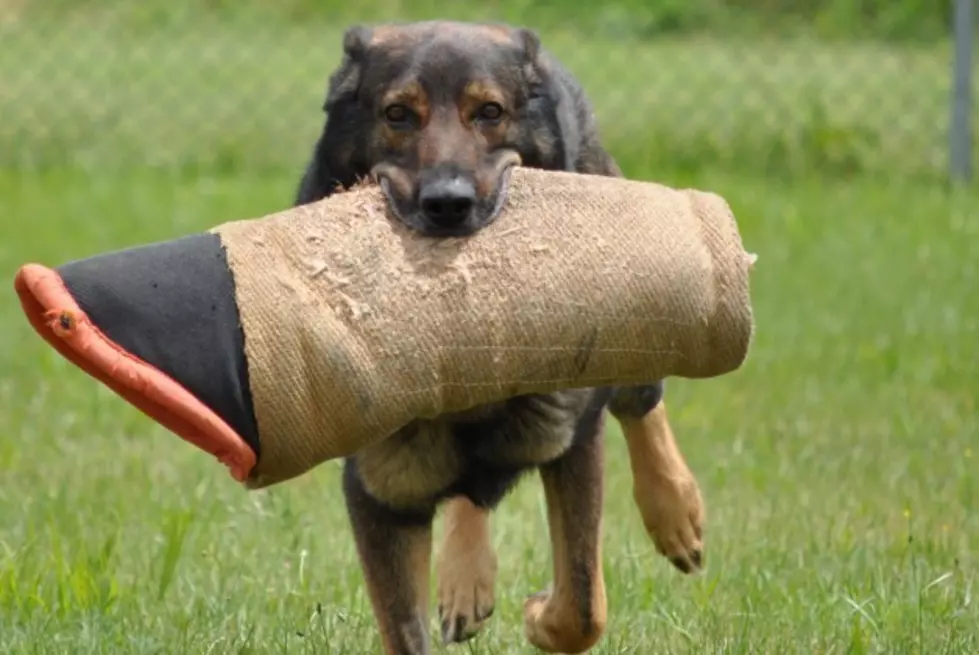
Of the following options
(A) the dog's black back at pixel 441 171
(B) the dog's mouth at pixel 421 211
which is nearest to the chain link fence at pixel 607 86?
(A) the dog's black back at pixel 441 171

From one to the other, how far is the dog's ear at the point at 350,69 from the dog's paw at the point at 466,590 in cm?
118

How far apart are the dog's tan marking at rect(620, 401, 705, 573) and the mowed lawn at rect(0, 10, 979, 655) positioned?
0.37 ft

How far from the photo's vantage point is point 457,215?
320 cm

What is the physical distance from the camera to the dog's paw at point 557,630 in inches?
152

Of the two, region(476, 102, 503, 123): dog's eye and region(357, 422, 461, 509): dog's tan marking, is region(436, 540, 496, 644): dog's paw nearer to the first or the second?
region(357, 422, 461, 509): dog's tan marking

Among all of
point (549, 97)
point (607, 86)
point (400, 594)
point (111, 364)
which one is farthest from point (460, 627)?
point (607, 86)

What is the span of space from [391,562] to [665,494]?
104cm

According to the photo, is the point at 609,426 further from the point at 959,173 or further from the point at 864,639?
the point at 959,173

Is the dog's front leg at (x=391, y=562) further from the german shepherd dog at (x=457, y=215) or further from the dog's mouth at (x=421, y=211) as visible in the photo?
the dog's mouth at (x=421, y=211)

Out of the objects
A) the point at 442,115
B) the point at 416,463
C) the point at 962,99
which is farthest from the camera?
the point at 962,99

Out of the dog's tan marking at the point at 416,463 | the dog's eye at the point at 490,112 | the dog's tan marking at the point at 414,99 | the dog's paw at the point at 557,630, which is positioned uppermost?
the dog's tan marking at the point at 414,99

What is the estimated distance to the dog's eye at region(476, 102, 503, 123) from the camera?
11.4 ft

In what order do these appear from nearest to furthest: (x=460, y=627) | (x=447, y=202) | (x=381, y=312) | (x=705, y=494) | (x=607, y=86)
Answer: (x=381, y=312)
(x=447, y=202)
(x=460, y=627)
(x=705, y=494)
(x=607, y=86)

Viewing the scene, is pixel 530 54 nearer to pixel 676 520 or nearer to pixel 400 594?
pixel 400 594
